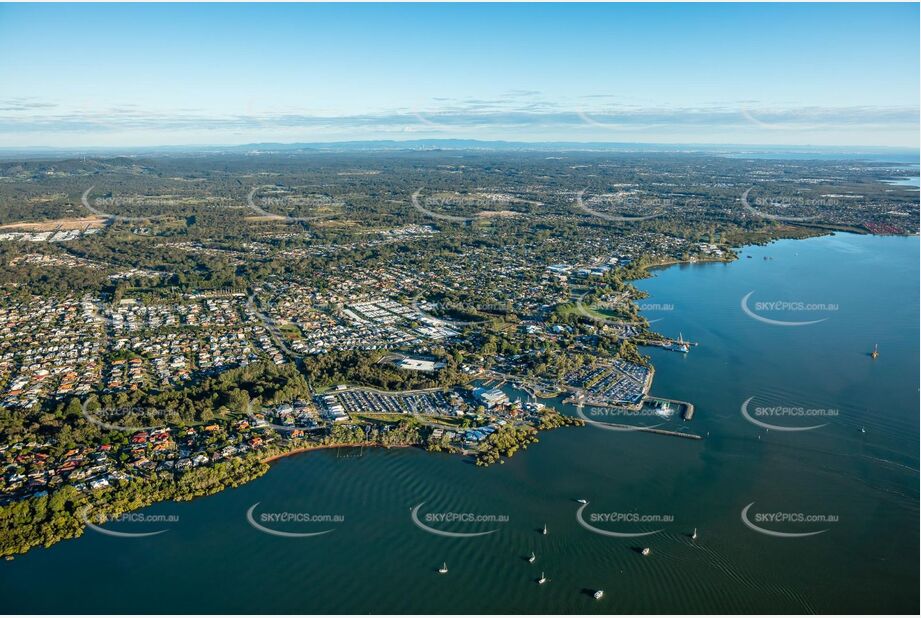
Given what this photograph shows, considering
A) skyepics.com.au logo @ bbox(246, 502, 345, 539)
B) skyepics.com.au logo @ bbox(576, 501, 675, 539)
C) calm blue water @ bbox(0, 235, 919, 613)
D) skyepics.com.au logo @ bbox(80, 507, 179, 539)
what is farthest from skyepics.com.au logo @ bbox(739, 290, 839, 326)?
skyepics.com.au logo @ bbox(80, 507, 179, 539)

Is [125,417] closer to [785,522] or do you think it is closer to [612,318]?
[785,522]

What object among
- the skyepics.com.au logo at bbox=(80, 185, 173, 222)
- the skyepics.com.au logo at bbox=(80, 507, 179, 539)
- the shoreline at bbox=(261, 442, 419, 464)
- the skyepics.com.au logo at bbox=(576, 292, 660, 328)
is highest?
the skyepics.com.au logo at bbox=(80, 185, 173, 222)

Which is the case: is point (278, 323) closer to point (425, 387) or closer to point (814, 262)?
point (425, 387)

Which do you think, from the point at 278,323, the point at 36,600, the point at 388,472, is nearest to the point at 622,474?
the point at 388,472

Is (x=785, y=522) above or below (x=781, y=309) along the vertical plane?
below

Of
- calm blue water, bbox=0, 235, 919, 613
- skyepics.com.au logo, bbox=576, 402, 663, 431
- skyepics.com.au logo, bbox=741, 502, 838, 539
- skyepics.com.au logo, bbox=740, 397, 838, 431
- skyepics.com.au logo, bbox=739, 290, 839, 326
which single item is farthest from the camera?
skyepics.com.au logo, bbox=739, 290, 839, 326

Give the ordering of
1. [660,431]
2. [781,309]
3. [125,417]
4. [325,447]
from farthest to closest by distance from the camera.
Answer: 1. [781,309]
2. [125,417]
3. [660,431]
4. [325,447]

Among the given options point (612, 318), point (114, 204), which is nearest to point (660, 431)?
point (612, 318)

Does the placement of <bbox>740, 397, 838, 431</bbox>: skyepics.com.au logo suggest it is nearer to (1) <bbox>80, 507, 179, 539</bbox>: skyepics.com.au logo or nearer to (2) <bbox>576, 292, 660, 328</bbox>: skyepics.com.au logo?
(2) <bbox>576, 292, 660, 328</bbox>: skyepics.com.au logo
